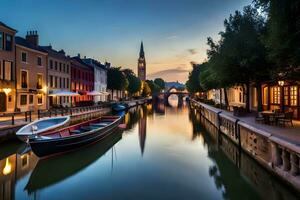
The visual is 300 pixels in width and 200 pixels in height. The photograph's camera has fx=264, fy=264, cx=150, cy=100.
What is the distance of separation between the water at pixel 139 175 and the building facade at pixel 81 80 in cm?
2753

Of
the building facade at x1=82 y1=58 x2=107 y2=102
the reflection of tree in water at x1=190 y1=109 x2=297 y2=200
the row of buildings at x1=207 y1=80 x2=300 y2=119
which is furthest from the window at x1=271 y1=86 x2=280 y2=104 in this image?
the building facade at x1=82 y1=58 x2=107 y2=102

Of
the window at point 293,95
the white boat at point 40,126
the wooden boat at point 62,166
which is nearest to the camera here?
the wooden boat at point 62,166

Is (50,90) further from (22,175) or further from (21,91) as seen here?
(22,175)

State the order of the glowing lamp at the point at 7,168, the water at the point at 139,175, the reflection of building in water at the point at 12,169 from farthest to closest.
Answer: the glowing lamp at the point at 7,168, the reflection of building in water at the point at 12,169, the water at the point at 139,175

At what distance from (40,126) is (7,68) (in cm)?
1199

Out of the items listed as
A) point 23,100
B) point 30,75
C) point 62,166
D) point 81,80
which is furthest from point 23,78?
point 62,166

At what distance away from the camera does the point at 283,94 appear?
838 inches

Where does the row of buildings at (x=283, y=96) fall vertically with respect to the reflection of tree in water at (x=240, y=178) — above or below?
above

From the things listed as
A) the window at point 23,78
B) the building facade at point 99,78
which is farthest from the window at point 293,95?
the building facade at point 99,78

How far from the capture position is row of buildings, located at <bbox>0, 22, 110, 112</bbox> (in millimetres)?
27484

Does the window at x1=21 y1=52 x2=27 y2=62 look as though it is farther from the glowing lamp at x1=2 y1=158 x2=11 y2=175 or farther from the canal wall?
the canal wall

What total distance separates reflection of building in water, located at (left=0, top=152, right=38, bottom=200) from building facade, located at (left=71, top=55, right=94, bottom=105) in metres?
27.5

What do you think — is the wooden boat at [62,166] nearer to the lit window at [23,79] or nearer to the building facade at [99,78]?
the lit window at [23,79]

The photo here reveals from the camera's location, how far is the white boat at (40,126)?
622 inches
